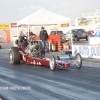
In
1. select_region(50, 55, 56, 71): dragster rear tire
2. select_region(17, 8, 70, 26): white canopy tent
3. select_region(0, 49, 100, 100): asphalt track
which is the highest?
select_region(17, 8, 70, 26): white canopy tent

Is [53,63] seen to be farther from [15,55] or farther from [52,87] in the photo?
[15,55]

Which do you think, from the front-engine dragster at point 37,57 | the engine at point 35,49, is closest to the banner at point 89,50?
the front-engine dragster at point 37,57

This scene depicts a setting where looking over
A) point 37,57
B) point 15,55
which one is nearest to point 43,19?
point 15,55

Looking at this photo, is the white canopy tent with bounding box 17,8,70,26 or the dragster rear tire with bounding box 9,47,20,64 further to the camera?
the white canopy tent with bounding box 17,8,70,26

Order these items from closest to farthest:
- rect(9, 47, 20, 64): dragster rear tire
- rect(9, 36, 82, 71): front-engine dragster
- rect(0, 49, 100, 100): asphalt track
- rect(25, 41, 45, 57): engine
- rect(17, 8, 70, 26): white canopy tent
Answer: rect(0, 49, 100, 100): asphalt track
rect(9, 36, 82, 71): front-engine dragster
rect(25, 41, 45, 57): engine
rect(9, 47, 20, 64): dragster rear tire
rect(17, 8, 70, 26): white canopy tent

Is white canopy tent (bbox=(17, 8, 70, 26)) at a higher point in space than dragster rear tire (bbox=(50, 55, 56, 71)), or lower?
higher

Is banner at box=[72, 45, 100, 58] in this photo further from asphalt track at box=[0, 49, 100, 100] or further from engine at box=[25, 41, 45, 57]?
asphalt track at box=[0, 49, 100, 100]

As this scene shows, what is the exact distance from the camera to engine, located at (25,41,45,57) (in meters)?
12.8

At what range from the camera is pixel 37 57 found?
1255 centimetres

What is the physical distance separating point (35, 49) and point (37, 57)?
55 cm

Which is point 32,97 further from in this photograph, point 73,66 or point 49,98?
point 73,66

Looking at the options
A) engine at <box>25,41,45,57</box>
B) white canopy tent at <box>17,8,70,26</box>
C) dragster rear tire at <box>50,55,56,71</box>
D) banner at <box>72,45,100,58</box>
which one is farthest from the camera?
white canopy tent at <box>17,8,70,26</box>

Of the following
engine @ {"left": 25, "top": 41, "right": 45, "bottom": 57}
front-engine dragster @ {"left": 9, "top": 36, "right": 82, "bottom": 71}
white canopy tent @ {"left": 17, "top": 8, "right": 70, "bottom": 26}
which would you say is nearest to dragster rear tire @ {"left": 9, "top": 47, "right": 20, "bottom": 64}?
front-engine dragster @ {"left": 9, "top": 36, "right": 82, "bottom": 71}

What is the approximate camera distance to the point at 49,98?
6.51 m
